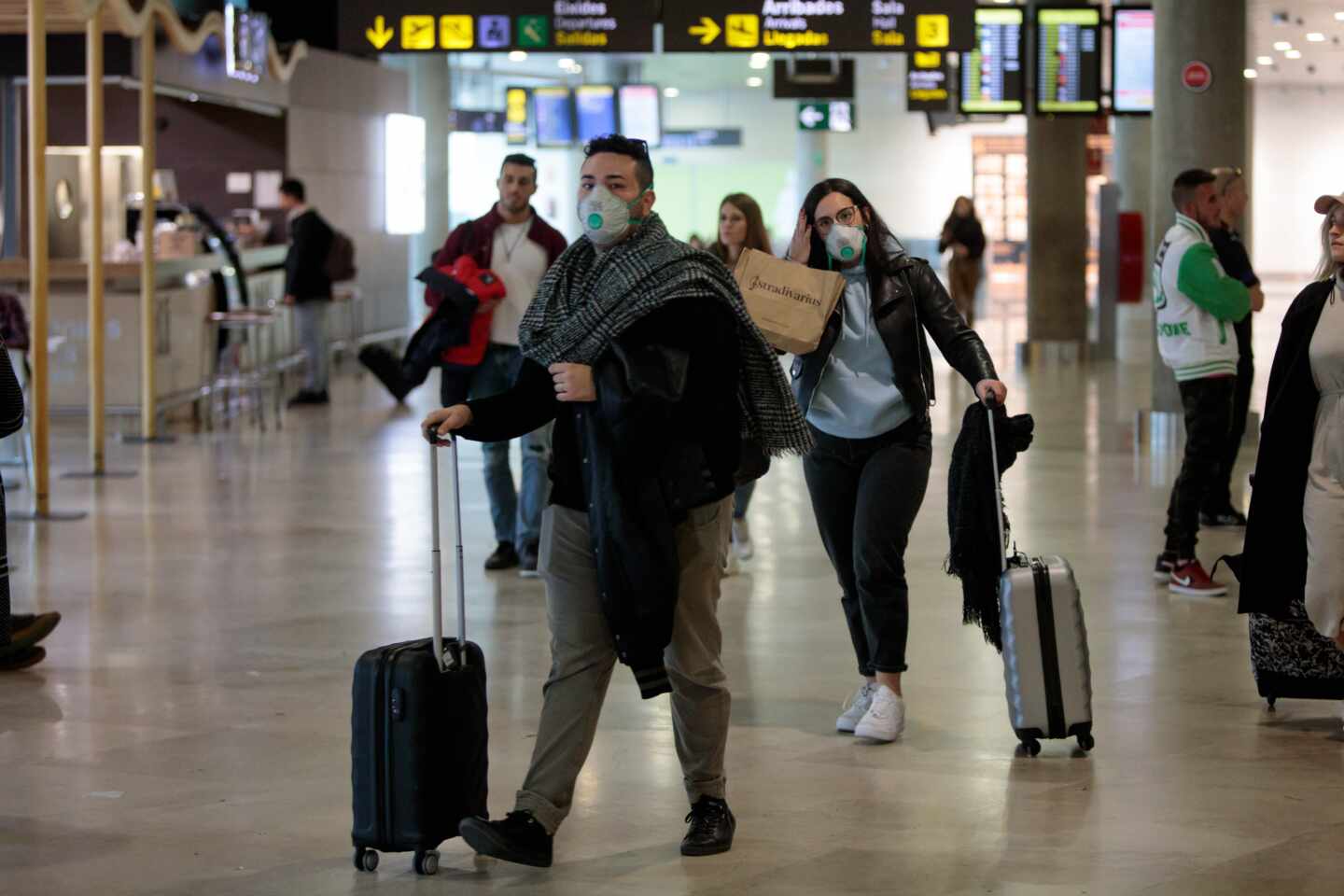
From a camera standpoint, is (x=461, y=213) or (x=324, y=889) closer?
(x=324, y=889)

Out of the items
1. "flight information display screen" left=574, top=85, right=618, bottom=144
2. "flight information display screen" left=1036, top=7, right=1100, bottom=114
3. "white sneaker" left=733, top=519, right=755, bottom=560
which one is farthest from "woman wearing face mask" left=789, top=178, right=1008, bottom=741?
"flight information display screen" left=574, top=85, right=618, bottom=144

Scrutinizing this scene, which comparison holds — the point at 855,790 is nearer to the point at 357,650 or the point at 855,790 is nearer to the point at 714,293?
the point at 714,293

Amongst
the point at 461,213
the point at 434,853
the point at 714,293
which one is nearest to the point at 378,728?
the point at 434,853

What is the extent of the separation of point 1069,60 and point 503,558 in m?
10.6

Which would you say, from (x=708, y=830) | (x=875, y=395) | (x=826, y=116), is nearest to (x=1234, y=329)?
(x=875, y=395)

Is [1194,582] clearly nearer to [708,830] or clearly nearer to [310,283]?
[708,830]

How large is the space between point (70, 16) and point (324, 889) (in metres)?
7.53

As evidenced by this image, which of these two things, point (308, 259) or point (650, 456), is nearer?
point (650, 456)

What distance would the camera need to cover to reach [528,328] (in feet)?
14.0

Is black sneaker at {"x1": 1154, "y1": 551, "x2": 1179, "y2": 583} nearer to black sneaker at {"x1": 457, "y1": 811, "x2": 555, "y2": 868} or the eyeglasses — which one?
the eyeglasses

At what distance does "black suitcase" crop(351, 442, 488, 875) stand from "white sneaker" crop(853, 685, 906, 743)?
4.72 feet

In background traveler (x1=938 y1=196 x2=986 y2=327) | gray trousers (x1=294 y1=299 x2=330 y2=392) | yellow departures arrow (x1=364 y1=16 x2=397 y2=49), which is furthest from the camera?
background traveler (x1=938 y1=196 x2=986 y2=327)

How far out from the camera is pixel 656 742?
5.40 metres

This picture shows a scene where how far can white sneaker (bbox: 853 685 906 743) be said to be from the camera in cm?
535
